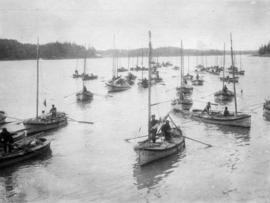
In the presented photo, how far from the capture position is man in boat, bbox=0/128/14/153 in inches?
836

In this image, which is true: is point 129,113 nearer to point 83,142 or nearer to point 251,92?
point 83,142

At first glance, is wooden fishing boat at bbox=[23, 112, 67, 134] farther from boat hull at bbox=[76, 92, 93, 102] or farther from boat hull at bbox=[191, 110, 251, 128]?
boat hull at bbox=[76, 92, 93, 102]

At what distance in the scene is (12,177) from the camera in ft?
66.2

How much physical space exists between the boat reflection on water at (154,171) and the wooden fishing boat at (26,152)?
269 inches

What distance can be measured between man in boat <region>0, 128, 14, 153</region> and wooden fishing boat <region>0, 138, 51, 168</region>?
0.43 meters

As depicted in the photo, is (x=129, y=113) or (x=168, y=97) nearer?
(x=129, y=113)

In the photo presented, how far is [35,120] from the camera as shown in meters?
31.1

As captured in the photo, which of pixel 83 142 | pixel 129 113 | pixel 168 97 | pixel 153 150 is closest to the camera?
pixel 153 150

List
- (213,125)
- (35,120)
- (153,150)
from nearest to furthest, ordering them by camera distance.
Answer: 1. (153,150)
2. (35,120)
3. (213,125)

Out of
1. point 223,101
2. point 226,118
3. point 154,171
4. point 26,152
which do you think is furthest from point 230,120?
point 223,101

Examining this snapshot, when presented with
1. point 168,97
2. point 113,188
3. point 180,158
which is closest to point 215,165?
point 180,158

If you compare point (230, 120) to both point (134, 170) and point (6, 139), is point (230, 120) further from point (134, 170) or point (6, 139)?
point (6, 139)

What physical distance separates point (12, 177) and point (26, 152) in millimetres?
2556

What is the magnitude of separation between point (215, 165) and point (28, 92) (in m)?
50.9
